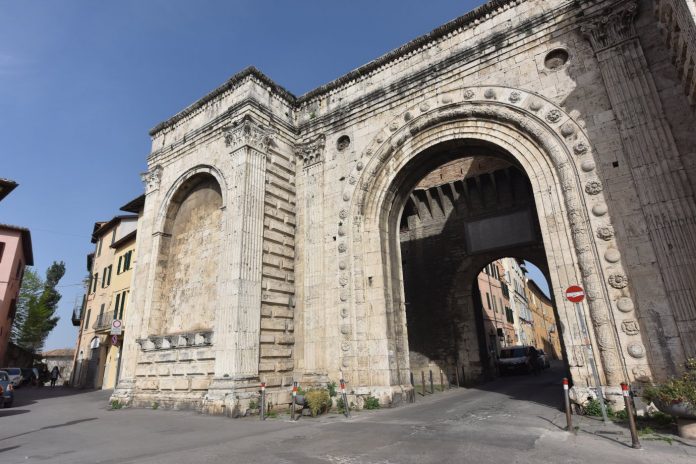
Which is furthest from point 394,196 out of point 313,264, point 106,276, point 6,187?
point 106,276

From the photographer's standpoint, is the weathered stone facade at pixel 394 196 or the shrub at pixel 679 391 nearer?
the shrub at pixel 679 391

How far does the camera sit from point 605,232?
798 centimetres

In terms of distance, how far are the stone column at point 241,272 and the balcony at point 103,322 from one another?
16288 millimetres

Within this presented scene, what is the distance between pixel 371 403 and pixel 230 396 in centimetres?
349

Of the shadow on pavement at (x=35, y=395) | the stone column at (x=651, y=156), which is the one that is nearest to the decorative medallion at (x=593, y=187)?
the stone column at (x=651, y=156)

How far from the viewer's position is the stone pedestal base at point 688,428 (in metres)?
5.62

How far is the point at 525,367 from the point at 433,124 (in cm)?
1742

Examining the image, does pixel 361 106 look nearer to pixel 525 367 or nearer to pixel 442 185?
pixel 442 185

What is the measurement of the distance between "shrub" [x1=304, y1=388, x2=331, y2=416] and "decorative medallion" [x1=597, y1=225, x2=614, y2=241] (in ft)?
23.6

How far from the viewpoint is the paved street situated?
519cm

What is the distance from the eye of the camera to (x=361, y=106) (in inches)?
496

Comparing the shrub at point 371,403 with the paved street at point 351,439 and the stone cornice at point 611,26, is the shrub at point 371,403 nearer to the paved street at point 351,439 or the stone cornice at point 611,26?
the paved street at point 351,439

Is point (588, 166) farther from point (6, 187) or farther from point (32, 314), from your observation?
point (32, 314)

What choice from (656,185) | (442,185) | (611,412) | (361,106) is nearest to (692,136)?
(656,185)
